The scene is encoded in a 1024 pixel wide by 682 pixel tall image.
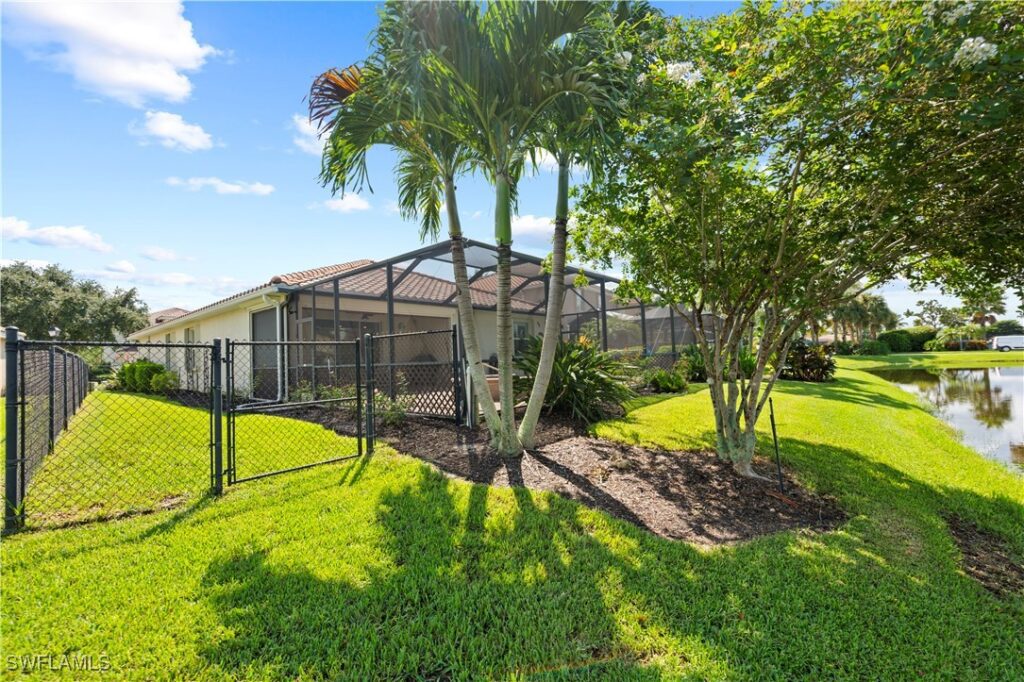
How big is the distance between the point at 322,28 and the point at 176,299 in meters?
34.1

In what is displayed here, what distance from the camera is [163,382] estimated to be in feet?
42.2

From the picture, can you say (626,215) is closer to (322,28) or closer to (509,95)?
(509,95)

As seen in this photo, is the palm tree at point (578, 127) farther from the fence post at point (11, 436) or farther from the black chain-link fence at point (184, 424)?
the fence post at point (11, 436)

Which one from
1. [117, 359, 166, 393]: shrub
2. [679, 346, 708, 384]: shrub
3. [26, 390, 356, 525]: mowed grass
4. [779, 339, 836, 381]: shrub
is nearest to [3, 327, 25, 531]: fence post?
[26, 390, 356, 525]: mowed grass

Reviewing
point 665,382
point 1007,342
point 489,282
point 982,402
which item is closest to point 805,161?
point 665,382

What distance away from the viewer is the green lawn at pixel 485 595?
2.14 metres

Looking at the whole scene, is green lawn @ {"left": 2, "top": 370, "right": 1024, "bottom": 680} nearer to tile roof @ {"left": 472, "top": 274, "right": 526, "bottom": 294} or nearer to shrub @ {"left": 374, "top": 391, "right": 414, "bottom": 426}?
shrub @ {"left": 374, "top": 391, "right": 414, "bottom": 426}

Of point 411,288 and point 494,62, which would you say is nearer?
point 494,62

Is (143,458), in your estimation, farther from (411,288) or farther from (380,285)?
(411,288)

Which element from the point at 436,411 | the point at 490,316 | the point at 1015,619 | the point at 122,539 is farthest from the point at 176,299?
the point at 1015,619

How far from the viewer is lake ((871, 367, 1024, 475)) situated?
788cm

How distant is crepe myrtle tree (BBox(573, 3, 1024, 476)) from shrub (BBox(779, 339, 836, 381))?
38.0 ft

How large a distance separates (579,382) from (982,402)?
41.9 feet

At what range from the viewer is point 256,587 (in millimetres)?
2662
